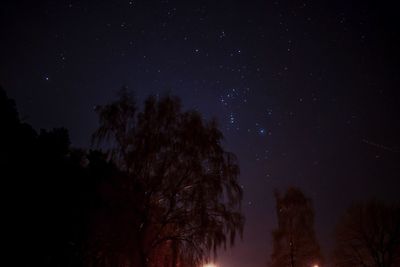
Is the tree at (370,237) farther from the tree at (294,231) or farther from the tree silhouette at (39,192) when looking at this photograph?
the tree silhouette at (39,192)

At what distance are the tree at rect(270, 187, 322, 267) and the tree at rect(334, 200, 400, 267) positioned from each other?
2.32 metres

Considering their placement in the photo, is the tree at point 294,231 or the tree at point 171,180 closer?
the tree at point 171,180

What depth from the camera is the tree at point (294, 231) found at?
110 feet

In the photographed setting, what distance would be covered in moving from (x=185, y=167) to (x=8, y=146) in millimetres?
7636

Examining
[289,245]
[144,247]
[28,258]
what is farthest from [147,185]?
[289,245]

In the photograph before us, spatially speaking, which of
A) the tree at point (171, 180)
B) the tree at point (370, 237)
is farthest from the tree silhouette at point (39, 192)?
the tree at point (370, 237)

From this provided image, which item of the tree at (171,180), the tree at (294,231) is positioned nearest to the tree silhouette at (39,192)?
the tree at (171,180)

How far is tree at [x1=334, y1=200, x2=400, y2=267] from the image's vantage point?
32.8m

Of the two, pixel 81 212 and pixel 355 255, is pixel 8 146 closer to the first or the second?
pixel 81 212

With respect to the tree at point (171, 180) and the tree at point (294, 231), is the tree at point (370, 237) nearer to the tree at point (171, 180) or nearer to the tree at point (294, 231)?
the tree at point (294, 231)

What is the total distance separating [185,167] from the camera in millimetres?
17562

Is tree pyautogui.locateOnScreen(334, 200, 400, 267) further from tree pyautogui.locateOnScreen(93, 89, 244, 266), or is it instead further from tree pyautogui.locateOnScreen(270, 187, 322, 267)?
tree pyautogui.locateOnScreen(93, 89, 244, 266)

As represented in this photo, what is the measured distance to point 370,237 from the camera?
3356cm

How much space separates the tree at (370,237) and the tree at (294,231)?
2318 millimetres
